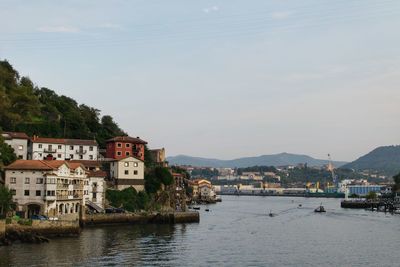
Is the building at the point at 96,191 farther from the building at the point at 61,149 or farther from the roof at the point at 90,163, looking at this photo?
the building at the point at 61,149

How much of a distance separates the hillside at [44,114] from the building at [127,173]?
19.7 meters

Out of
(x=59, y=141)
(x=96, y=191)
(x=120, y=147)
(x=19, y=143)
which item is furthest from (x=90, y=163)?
(x=120, y=147)

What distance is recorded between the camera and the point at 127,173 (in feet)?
295

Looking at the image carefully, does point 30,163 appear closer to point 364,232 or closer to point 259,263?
point 259,263

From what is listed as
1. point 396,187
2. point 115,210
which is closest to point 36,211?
point 115,210

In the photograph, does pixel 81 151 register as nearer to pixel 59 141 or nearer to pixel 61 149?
pixel 61 149

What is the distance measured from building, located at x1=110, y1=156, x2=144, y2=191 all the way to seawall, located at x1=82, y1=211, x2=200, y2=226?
10.0 m

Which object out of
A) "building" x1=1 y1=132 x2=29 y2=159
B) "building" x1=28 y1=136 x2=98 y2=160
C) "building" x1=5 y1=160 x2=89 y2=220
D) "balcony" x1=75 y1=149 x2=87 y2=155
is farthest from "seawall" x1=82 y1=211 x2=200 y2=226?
"balcony" x1=75 y1=149 x2=87 y2=155

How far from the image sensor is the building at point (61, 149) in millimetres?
89188

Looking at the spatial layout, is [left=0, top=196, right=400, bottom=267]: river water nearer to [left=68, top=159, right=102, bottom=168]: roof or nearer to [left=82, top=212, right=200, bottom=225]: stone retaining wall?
[left=82, top=212, right=200, bottom=225]: stone retaining wall

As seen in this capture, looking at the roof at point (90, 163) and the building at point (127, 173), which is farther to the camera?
the building at point (127, 173)

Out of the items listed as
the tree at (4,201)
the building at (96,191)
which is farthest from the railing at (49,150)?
the tree at (4,201)

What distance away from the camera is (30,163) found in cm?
6681

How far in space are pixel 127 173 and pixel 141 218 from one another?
1249 cm
